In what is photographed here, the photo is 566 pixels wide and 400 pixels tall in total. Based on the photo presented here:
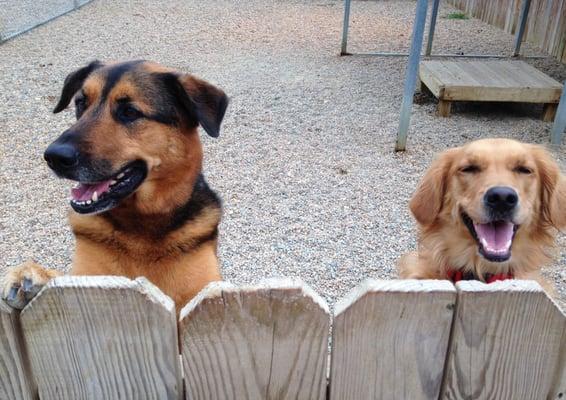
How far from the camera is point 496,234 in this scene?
281 centimetres

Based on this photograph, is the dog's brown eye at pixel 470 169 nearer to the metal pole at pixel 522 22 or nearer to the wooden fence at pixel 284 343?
the wooden fence at pixel 284 343

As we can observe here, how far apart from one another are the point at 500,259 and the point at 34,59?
9022 mm

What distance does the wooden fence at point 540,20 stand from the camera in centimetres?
964

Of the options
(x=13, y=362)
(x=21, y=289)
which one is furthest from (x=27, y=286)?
(x=13, y=362)

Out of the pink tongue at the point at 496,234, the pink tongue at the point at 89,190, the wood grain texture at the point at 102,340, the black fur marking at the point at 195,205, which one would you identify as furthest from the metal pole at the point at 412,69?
the wood grain texture at the point at 102,340

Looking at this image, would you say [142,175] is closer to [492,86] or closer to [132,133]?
[132,133]

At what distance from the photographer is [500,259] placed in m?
2.66

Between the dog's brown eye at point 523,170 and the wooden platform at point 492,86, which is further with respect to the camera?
the wooden platform at point 492,86

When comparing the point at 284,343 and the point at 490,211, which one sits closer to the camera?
the point at 284,343

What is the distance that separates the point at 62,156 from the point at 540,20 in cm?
1080

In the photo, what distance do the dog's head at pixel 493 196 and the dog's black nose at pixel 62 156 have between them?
1915 millimetres

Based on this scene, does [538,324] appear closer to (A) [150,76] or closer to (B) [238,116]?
(A) [150,76]

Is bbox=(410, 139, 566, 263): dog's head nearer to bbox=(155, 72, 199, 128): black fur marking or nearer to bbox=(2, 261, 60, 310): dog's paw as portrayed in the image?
bbox=(155, 72, 199, 128): black fur marking

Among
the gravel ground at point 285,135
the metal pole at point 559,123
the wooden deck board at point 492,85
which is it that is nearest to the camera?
the gravel ground at point 285,135
